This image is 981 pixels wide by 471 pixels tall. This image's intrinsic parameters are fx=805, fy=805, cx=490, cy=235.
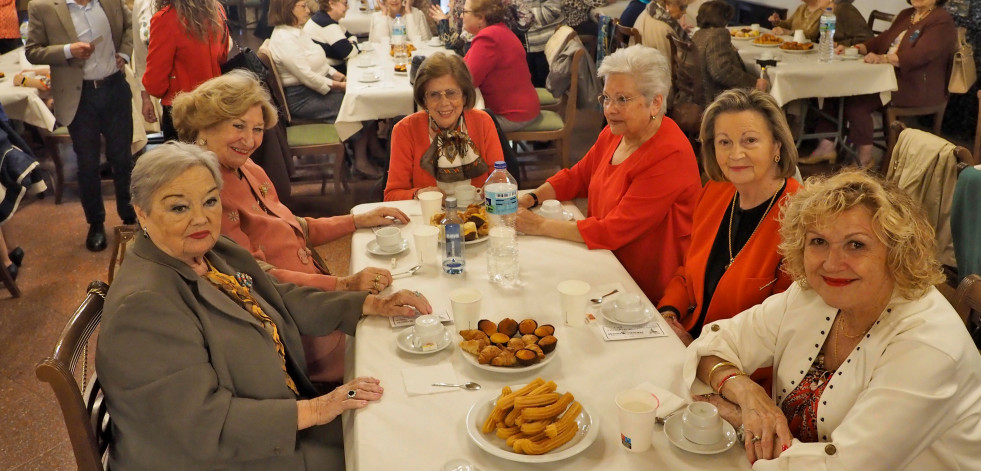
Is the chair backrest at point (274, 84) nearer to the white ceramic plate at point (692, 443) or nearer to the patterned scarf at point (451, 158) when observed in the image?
the patterned scarf at point (451, 158)

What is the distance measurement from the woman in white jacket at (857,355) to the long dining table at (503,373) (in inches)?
4.4

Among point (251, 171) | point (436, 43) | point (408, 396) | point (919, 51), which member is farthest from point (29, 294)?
point (919, 51)

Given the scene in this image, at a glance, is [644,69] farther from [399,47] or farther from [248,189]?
[399,47]

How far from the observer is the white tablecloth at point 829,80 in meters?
5.04

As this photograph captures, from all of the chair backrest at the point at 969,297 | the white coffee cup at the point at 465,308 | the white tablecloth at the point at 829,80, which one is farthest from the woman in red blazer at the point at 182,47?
the chair backrest at the point at 969,297

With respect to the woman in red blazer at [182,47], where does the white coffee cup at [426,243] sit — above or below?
below

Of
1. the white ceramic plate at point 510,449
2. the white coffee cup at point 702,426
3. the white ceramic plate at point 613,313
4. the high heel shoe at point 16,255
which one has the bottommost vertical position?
the high heel shoe at point 16,255

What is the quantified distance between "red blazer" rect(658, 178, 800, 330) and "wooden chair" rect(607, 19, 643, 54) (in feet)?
11.6

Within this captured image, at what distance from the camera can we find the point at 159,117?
5043 millimetres

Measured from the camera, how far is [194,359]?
1728 millimetres

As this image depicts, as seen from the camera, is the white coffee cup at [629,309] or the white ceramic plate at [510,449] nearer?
the white ceramic plate at [510,449]

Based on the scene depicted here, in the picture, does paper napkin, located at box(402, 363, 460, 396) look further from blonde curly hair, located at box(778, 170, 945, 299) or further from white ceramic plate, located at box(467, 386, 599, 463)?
blonde curly hair, located at box(778, 170, 945, 299)

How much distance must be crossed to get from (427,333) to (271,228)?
0.89 m

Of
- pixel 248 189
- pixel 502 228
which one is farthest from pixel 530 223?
pixel 248 189
